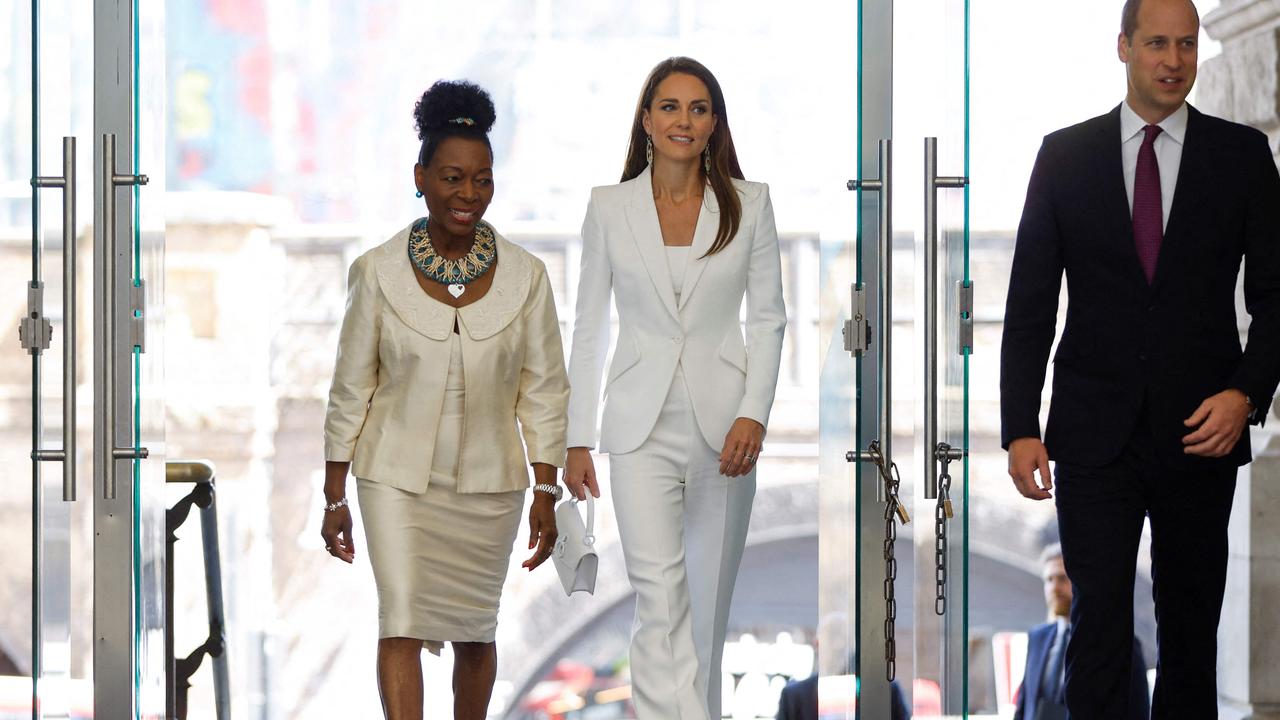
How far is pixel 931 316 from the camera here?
3717 millimetres

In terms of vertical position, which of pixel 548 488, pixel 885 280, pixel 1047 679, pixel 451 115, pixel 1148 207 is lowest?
pixel 1047 679

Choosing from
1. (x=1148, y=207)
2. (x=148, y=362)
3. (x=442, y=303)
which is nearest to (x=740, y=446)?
(x=442, y=303)

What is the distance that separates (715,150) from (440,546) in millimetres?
1115

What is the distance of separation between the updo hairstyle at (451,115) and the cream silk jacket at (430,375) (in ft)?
0.73

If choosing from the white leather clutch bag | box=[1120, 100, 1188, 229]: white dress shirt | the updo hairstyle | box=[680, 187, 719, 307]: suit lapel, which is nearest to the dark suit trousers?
box=[1120, 100, 1188, 229]: white dress shirt

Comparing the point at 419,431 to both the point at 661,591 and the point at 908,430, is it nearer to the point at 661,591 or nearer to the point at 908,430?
the point at 661,591

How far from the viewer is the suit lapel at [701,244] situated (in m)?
3.79

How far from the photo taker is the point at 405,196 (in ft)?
58.4

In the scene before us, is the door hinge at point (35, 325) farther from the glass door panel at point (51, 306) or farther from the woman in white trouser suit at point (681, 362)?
the woman in white trouser suit at point (681, 362)

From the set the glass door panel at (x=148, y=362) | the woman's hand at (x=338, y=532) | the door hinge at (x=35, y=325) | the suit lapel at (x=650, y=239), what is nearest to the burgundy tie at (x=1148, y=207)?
the suit lapel at (x=650, y=239)

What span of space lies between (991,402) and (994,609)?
398cm

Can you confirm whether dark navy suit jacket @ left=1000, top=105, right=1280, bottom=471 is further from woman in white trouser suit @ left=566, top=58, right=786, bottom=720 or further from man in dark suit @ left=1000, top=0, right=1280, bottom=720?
woman in white trouser suit @ left=566, top=58, right=786, bottom=720

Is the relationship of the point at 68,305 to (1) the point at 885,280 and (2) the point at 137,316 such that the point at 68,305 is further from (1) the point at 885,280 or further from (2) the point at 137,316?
(1) the point at 885,280

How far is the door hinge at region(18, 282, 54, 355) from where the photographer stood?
3861mm
